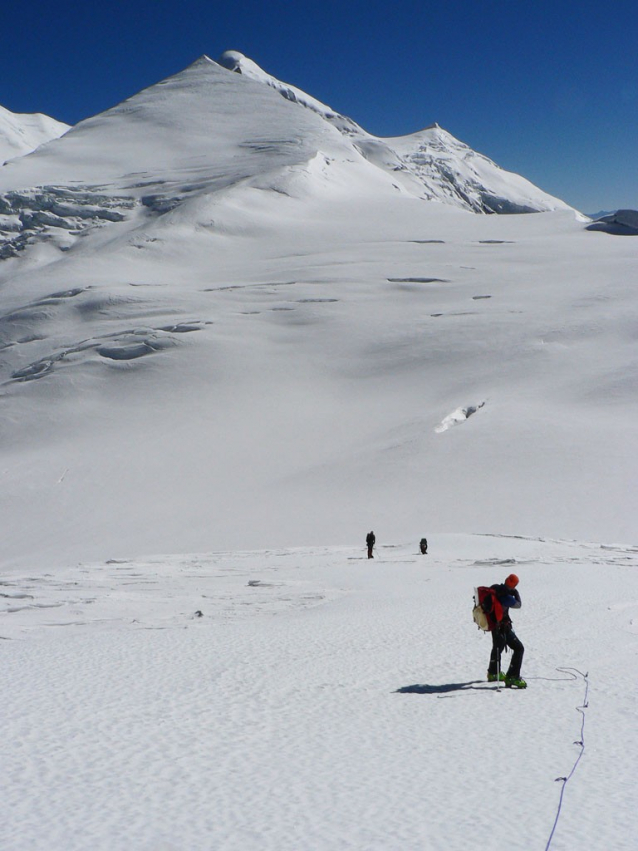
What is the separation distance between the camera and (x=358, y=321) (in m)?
63.6

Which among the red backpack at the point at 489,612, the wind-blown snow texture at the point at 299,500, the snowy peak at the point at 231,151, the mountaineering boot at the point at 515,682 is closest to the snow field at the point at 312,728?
the wind-blown snow texture at the point at 299,500

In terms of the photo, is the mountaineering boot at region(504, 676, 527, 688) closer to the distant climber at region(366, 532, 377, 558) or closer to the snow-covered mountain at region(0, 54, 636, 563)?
the distant climber at region(366, 532, 377, 558)

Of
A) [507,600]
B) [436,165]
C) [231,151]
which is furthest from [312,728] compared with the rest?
[436,165]

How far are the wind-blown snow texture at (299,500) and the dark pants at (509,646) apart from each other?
43 centimetres

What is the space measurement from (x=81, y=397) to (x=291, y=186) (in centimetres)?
4924

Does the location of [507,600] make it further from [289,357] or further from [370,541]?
[289,357]

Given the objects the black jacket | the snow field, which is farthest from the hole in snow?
the black jacket

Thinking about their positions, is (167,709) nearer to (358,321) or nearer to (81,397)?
(81,397)

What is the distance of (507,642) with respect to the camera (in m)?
9.27

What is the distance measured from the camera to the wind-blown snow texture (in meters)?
6.40

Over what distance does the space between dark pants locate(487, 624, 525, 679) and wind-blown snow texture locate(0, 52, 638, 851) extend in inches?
17.1

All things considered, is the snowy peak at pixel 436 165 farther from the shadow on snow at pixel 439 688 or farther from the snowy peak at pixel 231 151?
the shadow on snow at pixel 439 688

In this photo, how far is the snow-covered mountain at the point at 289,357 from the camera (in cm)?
3606

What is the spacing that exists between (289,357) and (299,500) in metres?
24.5
